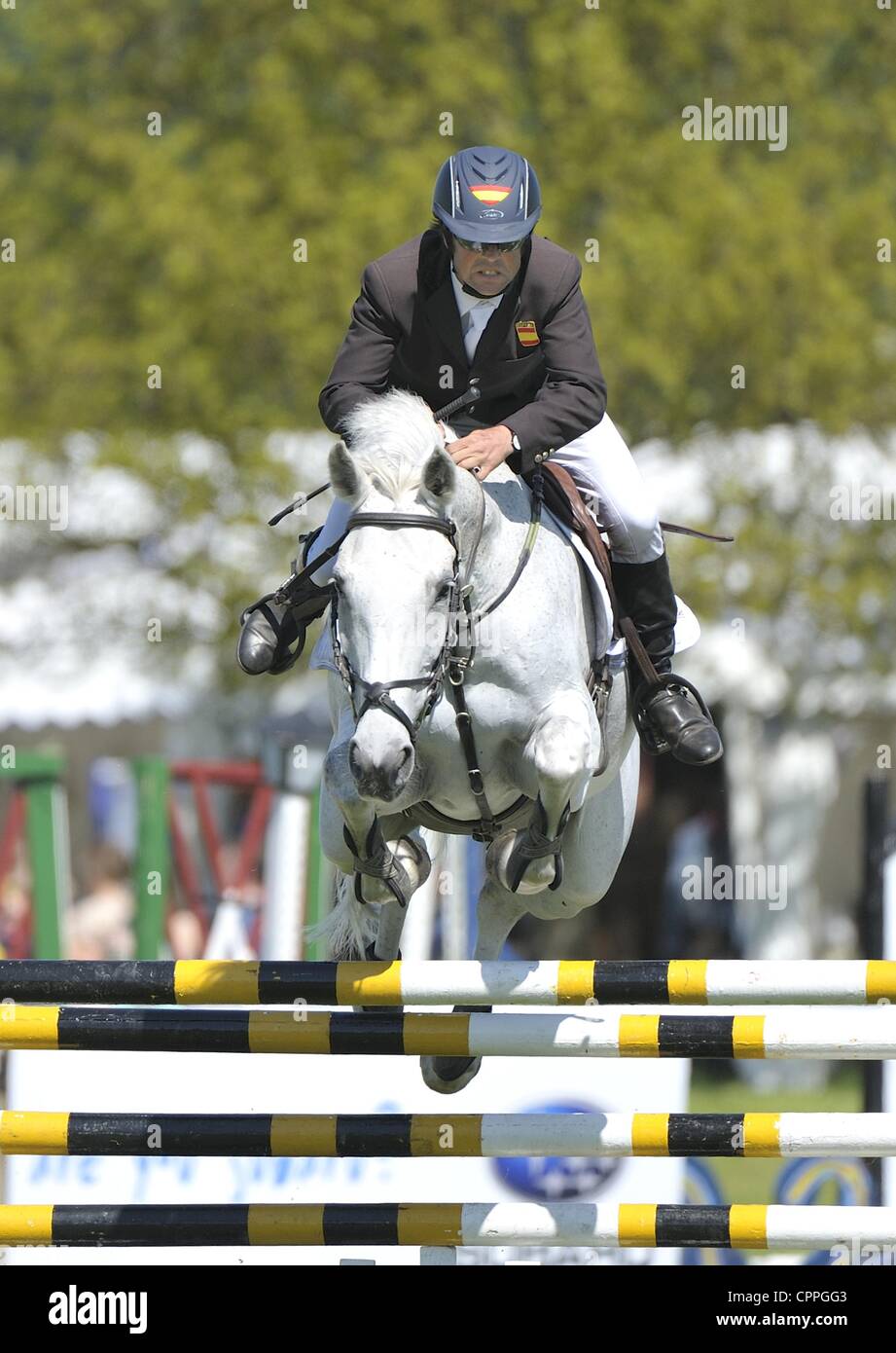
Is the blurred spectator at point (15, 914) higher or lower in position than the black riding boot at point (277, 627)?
lower

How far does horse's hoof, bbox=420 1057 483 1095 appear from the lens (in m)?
5.54

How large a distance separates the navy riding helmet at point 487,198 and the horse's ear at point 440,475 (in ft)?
2.28

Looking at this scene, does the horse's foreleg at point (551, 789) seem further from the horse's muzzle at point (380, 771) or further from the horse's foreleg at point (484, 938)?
the horse's muzzle at point (380, 771)

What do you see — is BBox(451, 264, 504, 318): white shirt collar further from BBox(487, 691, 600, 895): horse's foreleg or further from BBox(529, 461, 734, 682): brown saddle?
BBox(487, 691, 600, 895): horse's foreleg

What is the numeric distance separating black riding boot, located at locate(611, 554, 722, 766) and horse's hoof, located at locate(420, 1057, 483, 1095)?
42.2 inches

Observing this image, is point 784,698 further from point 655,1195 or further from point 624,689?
point 624,689

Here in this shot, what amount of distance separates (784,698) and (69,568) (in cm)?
514

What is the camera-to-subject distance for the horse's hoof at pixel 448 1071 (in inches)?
218

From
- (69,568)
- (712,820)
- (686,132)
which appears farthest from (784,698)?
(69,568)

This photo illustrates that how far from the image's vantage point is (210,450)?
43.2 ft
